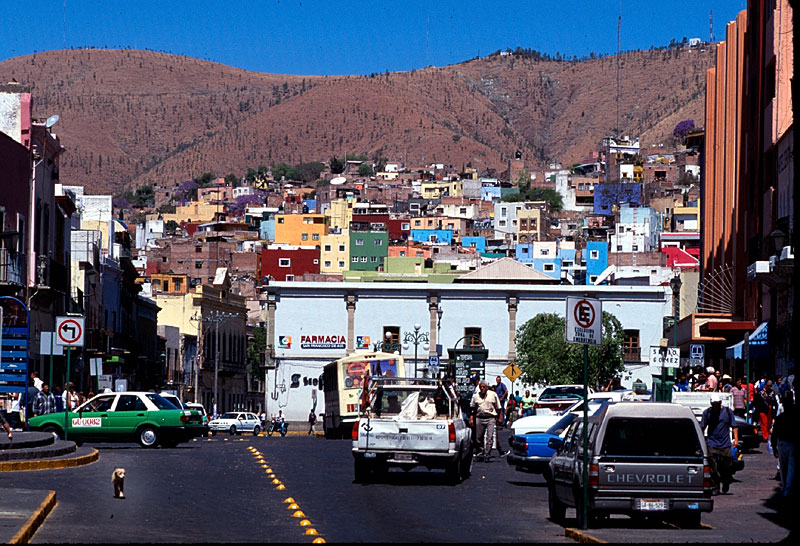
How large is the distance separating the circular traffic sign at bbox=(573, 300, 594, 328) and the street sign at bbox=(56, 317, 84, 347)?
1585 centimetres

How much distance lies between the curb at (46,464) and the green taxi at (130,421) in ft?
23.3

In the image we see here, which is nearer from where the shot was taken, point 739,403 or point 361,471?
point 361,471

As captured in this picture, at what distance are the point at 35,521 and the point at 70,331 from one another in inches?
618

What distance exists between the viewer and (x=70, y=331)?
32656mm

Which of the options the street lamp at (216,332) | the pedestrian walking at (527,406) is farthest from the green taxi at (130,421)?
the street lamp at (216,332)

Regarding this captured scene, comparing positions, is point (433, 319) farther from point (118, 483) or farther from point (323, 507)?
point (323, 507)

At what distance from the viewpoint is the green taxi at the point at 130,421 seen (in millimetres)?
37875

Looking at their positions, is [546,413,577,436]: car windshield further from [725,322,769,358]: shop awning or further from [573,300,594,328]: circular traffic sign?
[725,322,769,358]: shop awning

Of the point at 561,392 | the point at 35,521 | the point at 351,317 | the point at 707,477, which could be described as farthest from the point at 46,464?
the point at 351,317

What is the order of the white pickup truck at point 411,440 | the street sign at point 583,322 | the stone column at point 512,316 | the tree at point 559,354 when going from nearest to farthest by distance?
the street sign at point 583,322 → the white pickup truck at point 411,440 → the tree at point 559,354 → the stone column at point 512,316

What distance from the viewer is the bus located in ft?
180

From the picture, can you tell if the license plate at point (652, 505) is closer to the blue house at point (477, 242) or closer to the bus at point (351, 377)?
the bus at point (351, 377)

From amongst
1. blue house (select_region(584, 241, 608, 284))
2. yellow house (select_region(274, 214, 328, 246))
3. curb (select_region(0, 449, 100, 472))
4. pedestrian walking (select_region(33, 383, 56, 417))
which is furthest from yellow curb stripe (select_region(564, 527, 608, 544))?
yellow house (select_region(274, 214, 328, 246))

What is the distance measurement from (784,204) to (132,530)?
29.9m
